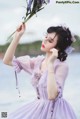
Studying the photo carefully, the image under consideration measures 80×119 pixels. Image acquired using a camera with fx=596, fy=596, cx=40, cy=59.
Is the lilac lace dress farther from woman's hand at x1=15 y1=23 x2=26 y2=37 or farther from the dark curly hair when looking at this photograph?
woman's hand at x1=15 y1=23 x2=26 y2=37

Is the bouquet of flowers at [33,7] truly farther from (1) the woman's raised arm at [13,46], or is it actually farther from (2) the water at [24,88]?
(2) the water at [24,88]

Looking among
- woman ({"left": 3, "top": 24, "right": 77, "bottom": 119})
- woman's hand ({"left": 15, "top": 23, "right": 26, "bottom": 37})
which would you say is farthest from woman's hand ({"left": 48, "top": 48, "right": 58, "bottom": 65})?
woman's hand ({"left": 15, "top": 23, "right": 26, "bottom": 37})

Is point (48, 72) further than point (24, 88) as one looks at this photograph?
→ No

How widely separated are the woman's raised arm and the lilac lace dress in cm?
10

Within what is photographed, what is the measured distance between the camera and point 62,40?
8.50ft

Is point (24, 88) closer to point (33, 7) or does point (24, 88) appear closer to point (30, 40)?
point (30, 40)

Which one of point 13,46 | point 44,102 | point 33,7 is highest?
point 33,7

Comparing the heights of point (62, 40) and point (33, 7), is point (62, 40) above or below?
below

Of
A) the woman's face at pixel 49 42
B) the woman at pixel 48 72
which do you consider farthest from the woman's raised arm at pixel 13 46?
the woman's face at pixel 49 42

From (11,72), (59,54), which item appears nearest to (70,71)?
(59,54)

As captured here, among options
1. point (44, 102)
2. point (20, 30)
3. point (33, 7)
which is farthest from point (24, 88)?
point (33, 7)

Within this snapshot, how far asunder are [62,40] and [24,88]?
0.28 meters

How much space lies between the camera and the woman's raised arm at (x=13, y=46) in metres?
2.64

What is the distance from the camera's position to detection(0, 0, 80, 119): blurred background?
264 centimetres
